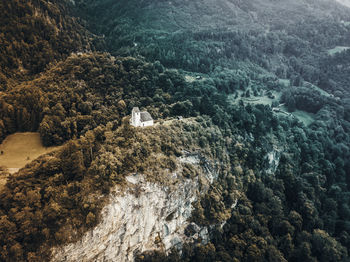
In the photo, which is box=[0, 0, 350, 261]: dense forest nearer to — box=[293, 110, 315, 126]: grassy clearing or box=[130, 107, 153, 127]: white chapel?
box=[293, 110, 315, 126]: grassy clearing

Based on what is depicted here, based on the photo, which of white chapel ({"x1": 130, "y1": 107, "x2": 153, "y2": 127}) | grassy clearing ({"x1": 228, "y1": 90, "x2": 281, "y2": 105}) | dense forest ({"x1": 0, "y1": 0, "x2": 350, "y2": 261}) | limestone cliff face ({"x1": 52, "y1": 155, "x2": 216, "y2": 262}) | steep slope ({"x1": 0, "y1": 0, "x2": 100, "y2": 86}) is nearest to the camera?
limestone cliff face ({"x1": 52, "y1": 155, "x2": 216, "y2": 262})

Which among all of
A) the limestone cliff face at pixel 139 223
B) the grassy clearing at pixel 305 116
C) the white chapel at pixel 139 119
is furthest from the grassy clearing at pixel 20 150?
the grassy clearing at pixel 305 116

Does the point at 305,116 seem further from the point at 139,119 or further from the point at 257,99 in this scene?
the point at 139,119

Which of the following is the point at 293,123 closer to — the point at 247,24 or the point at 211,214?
the point at 211,214

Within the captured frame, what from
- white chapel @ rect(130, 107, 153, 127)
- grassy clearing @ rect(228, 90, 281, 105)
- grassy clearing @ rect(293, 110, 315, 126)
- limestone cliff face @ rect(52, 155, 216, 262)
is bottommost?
grassy clearing @ rect(293, 110, 315, 126)

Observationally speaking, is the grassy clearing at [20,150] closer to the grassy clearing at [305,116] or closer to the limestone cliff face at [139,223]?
the limestone cliff face at [139,223]

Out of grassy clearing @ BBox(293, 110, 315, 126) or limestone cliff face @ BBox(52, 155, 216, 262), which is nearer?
limestone cliff face @ BBox(52, 155, 216, 262)

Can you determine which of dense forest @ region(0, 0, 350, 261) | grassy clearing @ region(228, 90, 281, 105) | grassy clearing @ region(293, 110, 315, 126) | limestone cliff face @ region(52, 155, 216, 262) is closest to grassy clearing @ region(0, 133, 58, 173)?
dense forest @ region(0, 0, 350, 261)
